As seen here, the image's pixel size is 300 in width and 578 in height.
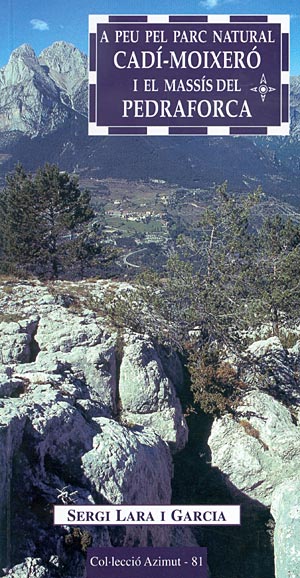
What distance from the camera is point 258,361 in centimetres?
1123

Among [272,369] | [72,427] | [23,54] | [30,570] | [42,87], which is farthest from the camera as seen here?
[42,87]

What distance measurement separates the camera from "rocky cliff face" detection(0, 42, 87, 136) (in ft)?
25.6

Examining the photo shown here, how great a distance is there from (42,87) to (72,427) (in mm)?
10963

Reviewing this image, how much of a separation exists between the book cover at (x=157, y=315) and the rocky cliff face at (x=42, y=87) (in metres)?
0.09

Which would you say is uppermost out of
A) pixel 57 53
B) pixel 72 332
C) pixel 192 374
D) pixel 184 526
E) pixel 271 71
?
pixel 57 53

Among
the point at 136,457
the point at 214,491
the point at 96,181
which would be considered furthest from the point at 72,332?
the point at 96,181

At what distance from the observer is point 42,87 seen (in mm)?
14695

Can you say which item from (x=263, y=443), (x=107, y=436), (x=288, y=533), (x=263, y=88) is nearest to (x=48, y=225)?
(x=263, y=443)

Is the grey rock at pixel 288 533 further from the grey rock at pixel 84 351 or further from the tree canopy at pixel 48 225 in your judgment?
the tree canopy at pixel 48 225

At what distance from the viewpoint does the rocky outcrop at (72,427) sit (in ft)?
19.6

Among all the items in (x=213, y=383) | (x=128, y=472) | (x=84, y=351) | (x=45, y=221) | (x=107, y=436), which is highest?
(x=45, y=221)

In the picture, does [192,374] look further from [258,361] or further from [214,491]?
[214,491]

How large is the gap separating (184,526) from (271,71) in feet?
19.4

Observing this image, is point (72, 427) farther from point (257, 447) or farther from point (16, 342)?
point (257, 447)
